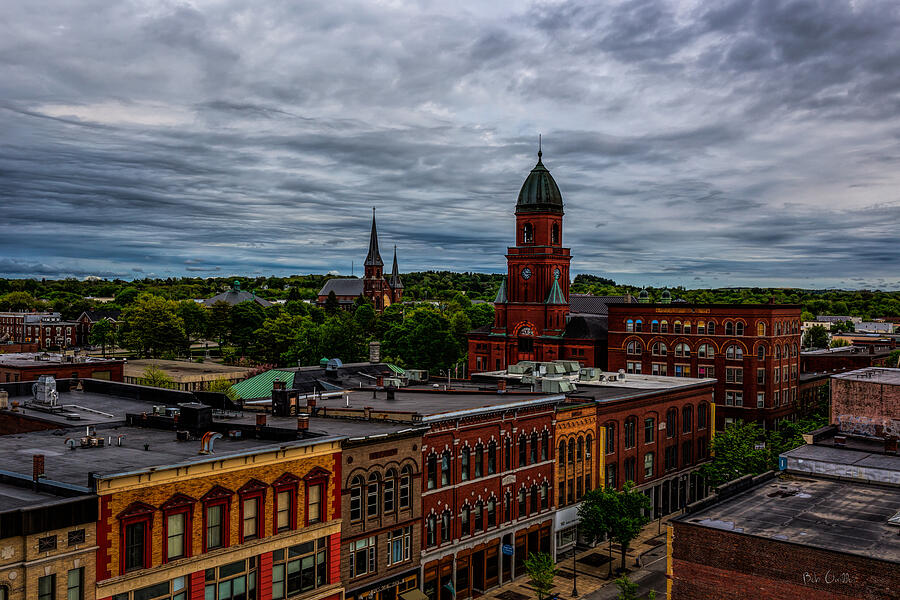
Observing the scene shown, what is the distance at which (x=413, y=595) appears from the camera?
43906mm

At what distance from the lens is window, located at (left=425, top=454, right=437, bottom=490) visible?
45969 millimetres

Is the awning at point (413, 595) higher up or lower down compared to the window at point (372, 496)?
lower down

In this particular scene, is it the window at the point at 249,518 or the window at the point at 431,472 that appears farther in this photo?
the window at the point at 431,472

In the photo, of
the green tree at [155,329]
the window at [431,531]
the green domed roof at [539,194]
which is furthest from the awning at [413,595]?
the green tree at [155,329]

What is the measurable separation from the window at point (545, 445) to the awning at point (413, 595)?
15082 mm

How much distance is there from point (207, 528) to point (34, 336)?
180m

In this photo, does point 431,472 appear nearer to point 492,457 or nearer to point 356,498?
point 492,457

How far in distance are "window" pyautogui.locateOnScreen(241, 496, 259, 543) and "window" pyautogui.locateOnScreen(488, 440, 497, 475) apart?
19180 millimetres

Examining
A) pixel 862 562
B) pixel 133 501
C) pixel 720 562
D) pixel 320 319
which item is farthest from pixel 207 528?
pixel 320 319

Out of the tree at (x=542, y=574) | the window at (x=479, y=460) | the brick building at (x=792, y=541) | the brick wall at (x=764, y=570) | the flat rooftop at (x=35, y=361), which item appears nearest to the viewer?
the brick wall at (x=764, y=570)

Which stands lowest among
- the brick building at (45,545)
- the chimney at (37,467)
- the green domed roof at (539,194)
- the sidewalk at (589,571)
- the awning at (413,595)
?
the sidewalk at (589,571)

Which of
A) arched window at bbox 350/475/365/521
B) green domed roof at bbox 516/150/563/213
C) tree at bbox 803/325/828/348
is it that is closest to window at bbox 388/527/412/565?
arched window at bbox 350/475/365/521

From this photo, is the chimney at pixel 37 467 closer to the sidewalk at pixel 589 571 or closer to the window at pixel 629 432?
the sidewalk at pixel 589 571

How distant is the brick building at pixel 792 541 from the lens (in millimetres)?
32938
